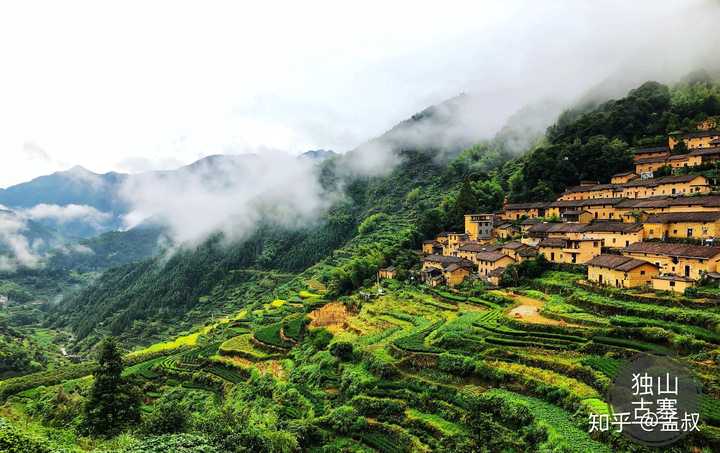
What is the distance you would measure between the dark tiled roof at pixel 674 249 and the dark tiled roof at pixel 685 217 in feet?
8.57

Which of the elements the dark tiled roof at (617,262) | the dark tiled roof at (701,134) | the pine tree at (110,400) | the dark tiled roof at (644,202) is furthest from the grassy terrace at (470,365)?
the dark tiled roof at (701,134)

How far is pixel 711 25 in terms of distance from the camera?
184 ft

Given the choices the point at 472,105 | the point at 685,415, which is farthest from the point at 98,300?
the point at 685,415

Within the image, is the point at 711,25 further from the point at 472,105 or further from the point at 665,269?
the point at 472,105

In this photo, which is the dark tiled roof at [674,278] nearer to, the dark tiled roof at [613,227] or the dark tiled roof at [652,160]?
the dark tiled roof at [613,227]

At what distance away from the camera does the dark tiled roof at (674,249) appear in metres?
23.9

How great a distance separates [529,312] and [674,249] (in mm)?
9198

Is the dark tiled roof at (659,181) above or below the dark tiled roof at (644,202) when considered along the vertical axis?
above

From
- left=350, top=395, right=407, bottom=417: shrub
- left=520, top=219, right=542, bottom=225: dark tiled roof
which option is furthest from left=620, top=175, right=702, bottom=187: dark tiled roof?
left=350, top=395, right=407, bottom=417: shrub

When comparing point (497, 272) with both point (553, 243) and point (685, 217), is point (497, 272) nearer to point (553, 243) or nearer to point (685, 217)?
point (553, 243)

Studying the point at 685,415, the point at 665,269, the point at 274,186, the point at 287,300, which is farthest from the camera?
the point at 274,186

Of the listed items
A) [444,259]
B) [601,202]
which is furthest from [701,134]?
[444,259]

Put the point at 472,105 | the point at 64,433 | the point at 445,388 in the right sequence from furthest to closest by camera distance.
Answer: the point at 472,105 → the point at 445,388 → the point at 64,433

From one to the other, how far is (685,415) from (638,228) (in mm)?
19117
